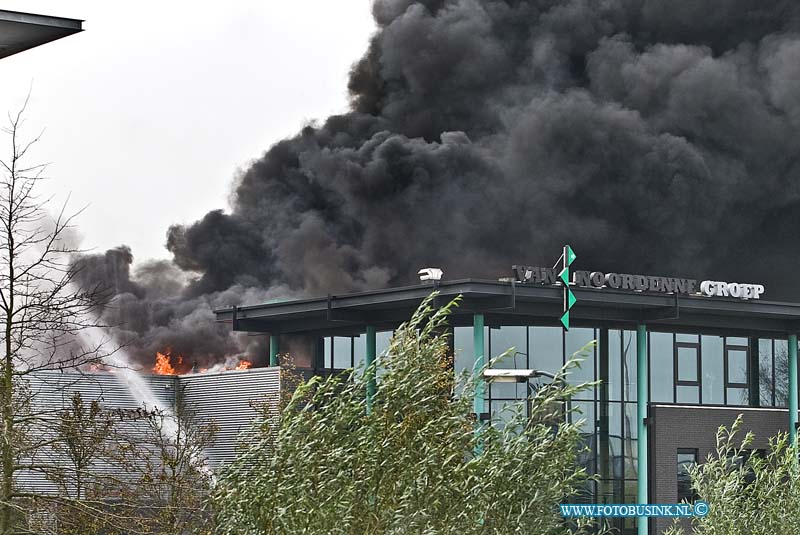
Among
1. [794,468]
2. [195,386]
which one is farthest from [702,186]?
[794,468]

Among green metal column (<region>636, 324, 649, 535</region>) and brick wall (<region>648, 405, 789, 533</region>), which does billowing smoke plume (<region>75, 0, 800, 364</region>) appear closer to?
brick wall (<region>648, 405, 789, 533</region>)

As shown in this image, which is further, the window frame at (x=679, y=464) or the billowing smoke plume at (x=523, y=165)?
the billowing smoke plume at (x=523, y=165)

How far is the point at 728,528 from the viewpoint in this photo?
102 feet

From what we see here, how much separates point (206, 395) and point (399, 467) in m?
35.7

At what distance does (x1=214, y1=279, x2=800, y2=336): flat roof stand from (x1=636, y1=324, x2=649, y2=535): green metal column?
780 mm

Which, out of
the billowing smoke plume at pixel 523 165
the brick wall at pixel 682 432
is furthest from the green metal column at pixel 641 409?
the billowing smoke plume at pixel 523 165

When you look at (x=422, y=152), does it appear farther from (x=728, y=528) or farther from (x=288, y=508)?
(x=288, y=508)

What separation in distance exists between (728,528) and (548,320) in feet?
77.0

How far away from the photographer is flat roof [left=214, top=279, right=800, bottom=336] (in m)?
51.2

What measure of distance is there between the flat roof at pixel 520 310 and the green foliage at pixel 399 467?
91.1ft

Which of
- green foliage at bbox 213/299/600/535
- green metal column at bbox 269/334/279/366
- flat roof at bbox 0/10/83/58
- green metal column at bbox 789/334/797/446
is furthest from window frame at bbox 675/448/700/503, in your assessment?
flat roof at bbox 0/10/83/58

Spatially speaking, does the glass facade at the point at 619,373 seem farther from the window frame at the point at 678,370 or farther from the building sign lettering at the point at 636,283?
the building sign lettering at the point at 636,283

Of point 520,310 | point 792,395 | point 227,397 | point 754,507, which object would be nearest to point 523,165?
point 792,395

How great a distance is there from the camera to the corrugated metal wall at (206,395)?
50781 millimetres
